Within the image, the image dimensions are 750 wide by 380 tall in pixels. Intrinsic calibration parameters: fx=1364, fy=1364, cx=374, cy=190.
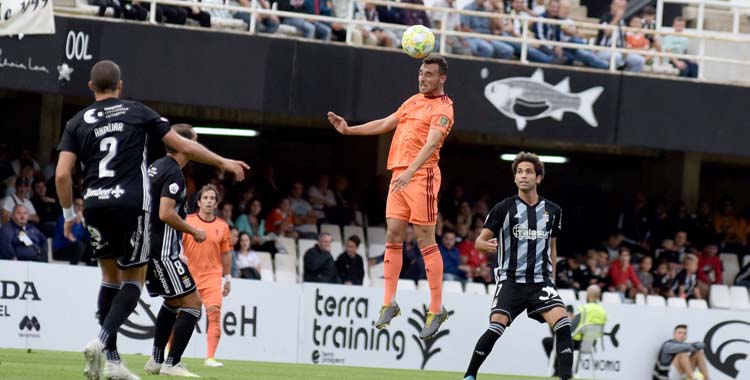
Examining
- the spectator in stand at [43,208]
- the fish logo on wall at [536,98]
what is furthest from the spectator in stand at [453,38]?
the spectator in stand at [43,208]

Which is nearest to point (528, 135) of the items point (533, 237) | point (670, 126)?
point (670, 126)

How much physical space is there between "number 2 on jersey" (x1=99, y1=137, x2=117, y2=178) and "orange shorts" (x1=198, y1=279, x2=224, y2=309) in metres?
6.38

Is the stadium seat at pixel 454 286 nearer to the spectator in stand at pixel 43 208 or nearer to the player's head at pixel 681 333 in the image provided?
the player's head at pixel 681 333

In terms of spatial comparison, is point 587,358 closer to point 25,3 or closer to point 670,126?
point 670,126

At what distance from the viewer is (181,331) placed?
1138cm

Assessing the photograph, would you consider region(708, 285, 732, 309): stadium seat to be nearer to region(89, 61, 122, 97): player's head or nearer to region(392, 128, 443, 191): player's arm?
region(392, 128, 443, 191): player's arm

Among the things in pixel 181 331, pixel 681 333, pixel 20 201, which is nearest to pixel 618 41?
pixel 681 333

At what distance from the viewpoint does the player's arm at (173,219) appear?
34.3 feet

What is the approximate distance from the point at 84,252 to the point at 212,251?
539cm

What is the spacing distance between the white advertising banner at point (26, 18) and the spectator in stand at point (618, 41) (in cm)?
927

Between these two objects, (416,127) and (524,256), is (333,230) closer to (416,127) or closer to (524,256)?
(416,127)

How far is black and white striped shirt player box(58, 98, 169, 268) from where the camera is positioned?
9320 millimetres

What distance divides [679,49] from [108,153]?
55.7 ft

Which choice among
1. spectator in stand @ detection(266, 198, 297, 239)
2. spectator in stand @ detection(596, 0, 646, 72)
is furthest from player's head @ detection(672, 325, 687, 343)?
spectator in stand @ detection(266, 198, 297, 239)
